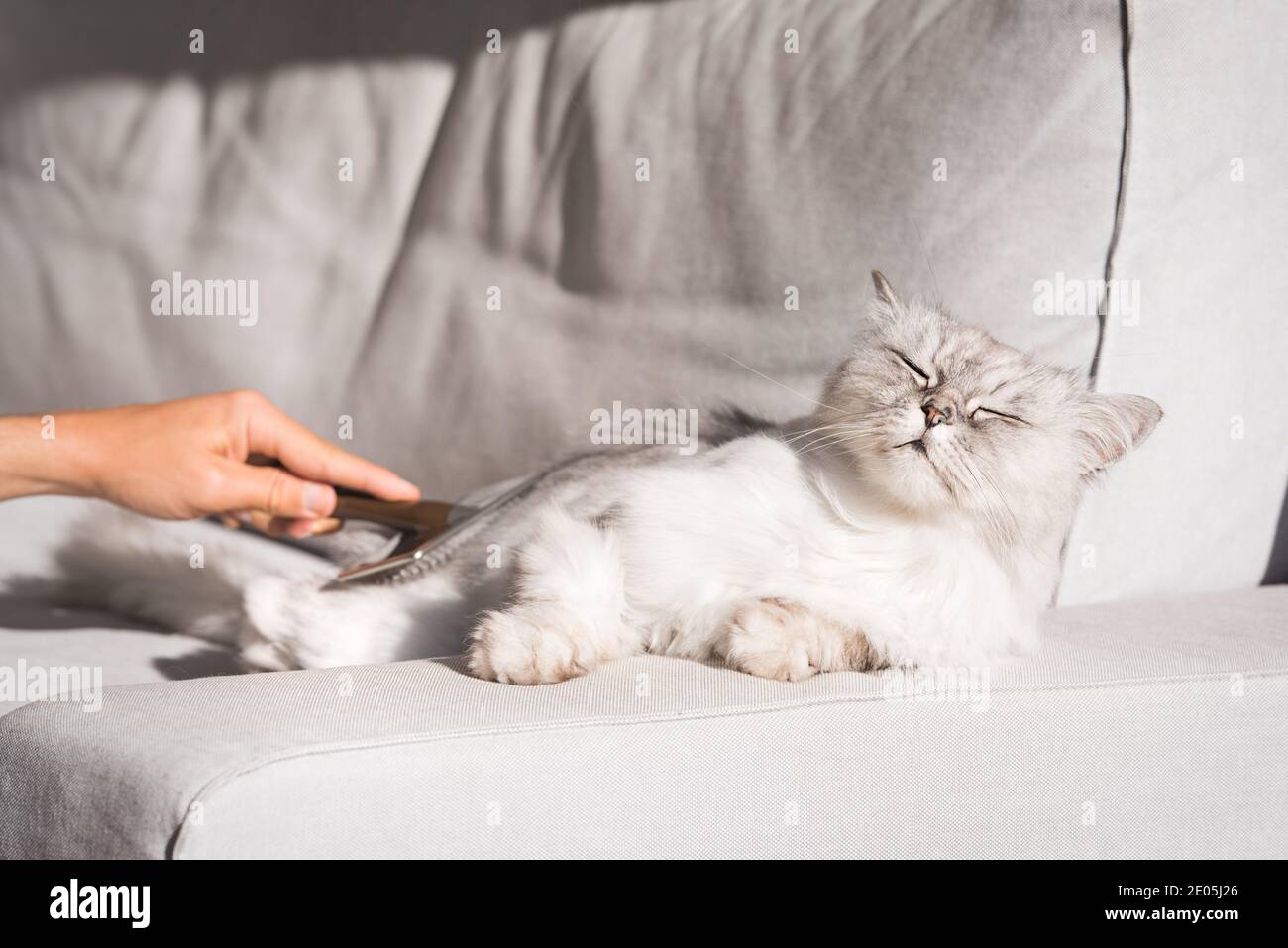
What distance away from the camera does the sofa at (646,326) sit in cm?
83

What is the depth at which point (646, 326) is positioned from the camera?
5.79 ft

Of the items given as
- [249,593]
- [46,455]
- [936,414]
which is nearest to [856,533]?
[936,414]

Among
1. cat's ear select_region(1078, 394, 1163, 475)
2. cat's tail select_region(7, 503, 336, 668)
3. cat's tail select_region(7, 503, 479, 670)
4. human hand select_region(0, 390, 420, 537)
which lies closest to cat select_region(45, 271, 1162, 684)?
cat's ear select_region(1078, 394, 1163, 475)

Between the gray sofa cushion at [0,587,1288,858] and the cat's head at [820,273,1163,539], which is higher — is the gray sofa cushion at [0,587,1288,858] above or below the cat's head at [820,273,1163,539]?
below

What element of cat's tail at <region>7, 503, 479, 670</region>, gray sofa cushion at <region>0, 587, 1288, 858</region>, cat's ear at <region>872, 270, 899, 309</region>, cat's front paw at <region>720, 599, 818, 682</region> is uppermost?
cat's ear at <region>872, 270, 899, 309</region>

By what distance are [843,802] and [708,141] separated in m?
1.21

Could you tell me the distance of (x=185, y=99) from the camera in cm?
261

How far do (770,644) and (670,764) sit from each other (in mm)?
186

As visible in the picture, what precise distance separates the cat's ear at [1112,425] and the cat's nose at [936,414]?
0.15 meters

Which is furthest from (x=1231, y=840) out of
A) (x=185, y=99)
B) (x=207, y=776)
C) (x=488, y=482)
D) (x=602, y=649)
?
(x=185, y=99)

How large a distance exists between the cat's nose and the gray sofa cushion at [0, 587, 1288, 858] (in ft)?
0.81

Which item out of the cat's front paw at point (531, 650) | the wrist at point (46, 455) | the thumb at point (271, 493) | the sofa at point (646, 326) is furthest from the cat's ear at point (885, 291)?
the wrist at point (46, 455)

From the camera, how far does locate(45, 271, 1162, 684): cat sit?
104 centimetres

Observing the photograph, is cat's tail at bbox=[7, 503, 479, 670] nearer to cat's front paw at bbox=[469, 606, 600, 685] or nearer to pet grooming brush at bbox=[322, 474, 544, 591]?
pet grooming brush at bbox=[322, 474, 544, 591]
